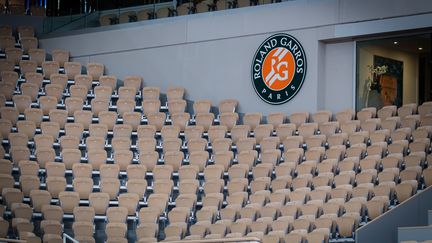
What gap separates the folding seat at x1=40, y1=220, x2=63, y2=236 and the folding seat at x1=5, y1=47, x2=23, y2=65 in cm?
552

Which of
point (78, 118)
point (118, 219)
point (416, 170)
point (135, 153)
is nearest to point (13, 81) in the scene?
point (78, 118)

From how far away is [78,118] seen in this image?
17.6m

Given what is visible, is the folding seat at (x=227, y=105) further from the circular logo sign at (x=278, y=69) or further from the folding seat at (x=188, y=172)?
the folding seat at (x=188, y=172)

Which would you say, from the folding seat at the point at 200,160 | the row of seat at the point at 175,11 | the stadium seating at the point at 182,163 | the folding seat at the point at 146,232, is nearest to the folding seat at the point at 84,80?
the stadium seating at the point at 182,163

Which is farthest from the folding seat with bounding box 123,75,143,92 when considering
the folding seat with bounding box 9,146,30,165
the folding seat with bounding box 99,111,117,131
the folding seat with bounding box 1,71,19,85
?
the folding seat with bounding box 9,146,30,165

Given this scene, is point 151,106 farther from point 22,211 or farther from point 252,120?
point 22,211

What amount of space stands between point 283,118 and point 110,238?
4.17 meters

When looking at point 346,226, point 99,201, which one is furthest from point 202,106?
point 346,226

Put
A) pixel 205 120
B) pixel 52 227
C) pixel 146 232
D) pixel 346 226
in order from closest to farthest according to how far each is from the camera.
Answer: pixel 346 226, pixel 146 232, pixel 52 227, pixel 205 120

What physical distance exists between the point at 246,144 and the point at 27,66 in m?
4.64

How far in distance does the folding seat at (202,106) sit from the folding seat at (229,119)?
17.2 inches

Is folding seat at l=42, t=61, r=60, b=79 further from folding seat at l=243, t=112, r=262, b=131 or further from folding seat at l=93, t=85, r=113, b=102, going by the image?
folding seat at l=243, t=112, r=262, b=131

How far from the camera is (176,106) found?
18.2 meters

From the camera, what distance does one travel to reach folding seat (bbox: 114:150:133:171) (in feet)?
54.3
